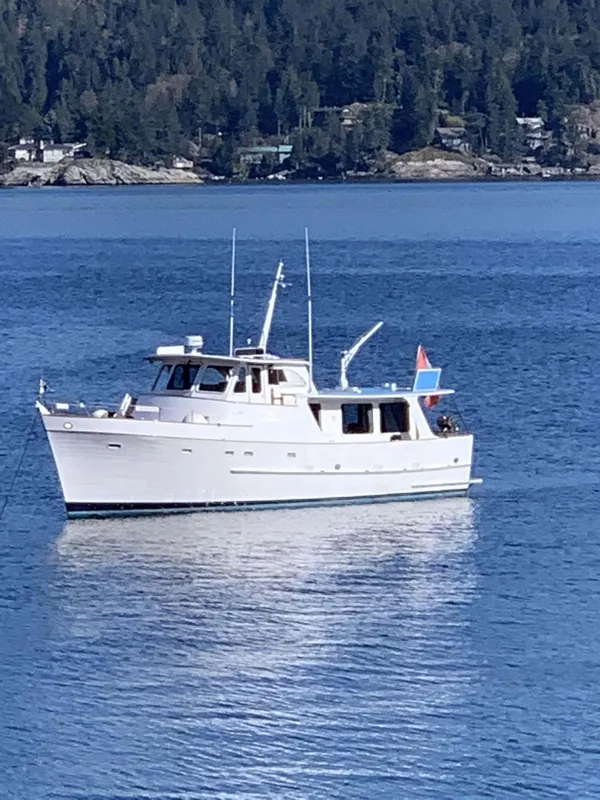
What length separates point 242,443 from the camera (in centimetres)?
3484

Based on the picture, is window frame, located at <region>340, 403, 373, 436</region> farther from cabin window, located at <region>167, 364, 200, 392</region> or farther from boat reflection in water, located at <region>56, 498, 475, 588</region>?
cabin window, located at <region>167, 364, 200, 392</region>

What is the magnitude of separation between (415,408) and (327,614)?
7.14 metres

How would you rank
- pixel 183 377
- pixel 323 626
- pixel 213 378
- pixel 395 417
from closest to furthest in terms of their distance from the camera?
pixel 323 626 → pixel 213 378 → pixel 183 377 → pixel 395 417

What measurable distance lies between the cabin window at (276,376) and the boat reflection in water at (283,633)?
2113 millimetres

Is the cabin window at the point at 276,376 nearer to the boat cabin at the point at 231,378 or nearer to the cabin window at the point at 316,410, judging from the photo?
the boat cabin at the point at 231,378

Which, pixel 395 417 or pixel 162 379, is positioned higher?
pixel 162 379

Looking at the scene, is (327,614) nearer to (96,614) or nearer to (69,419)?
(96,614)

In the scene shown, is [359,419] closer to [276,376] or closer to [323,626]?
[276,376]

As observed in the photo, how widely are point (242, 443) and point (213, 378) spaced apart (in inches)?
53.4

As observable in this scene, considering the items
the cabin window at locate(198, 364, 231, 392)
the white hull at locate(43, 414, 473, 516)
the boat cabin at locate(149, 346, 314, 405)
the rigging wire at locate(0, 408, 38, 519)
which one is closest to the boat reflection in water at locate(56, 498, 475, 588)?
the white hull at locate(43, 414, 473, 516)

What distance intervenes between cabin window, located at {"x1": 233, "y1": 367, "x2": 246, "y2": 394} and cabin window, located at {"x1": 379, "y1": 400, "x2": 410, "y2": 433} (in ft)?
8.07

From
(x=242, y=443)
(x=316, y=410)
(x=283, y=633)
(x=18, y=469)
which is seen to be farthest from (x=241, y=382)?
(x=283, y=633)

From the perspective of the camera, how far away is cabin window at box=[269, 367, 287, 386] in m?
35.8

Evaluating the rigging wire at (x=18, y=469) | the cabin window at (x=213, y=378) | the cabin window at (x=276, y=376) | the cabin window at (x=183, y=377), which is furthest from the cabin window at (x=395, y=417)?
the rigging wire at (x=18, y=469)
